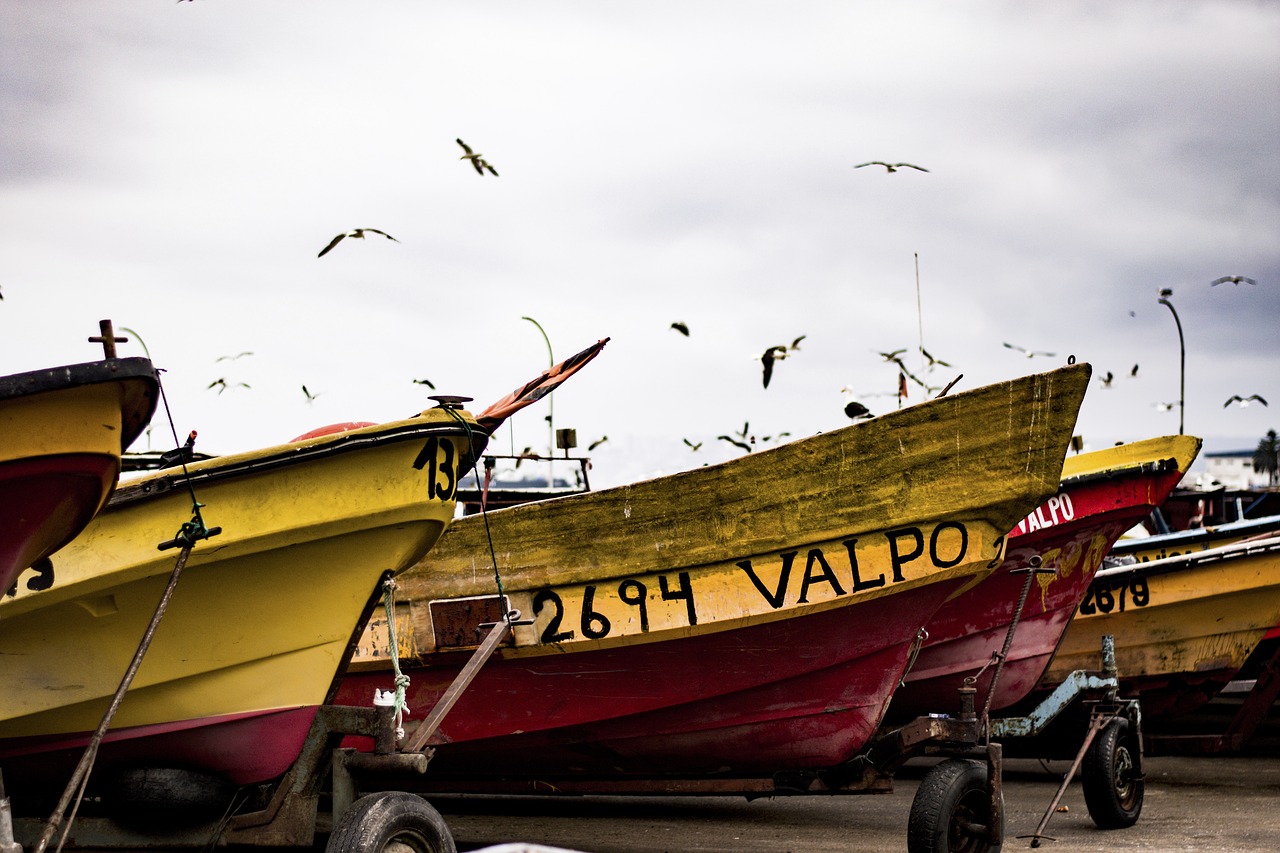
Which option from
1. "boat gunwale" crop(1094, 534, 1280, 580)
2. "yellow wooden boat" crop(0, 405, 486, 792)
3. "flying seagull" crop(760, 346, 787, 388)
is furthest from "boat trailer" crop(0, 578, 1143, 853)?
"flying seagull" crop(760, 346, 787, 388)

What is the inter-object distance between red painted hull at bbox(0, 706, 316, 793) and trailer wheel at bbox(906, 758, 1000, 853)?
2.72 m

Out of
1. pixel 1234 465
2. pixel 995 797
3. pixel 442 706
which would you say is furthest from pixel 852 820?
pixel 1234 465

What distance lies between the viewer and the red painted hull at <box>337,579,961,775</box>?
672 cm

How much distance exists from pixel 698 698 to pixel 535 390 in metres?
2.08

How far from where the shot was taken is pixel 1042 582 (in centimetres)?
848

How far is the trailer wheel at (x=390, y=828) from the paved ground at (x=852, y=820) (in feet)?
7.98

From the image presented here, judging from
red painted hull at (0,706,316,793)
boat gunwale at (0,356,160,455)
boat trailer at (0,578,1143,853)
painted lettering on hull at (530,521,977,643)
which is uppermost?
boat gunwale at (0,356,160,455)

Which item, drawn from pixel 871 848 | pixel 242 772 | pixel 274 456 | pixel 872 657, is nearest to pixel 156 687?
pixel 242 772

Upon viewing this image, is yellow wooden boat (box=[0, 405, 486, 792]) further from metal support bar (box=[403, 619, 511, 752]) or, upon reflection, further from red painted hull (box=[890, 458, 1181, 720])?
red painted hull (box=[890, 458, 1181, 720])

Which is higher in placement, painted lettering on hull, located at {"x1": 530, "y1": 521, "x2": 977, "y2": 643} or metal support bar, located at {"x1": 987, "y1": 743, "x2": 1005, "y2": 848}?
painted lettering on hull, located at {"x1": 530, "y1": 521, "x2": 977, "y2": 643}

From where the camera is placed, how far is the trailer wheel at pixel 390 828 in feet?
15.3

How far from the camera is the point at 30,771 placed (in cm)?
567

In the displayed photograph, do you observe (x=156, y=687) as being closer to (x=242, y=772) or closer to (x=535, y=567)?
(x=242, y=772)

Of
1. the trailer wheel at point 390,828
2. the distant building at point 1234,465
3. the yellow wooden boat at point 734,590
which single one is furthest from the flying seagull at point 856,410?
the distant building at point 1234,465
